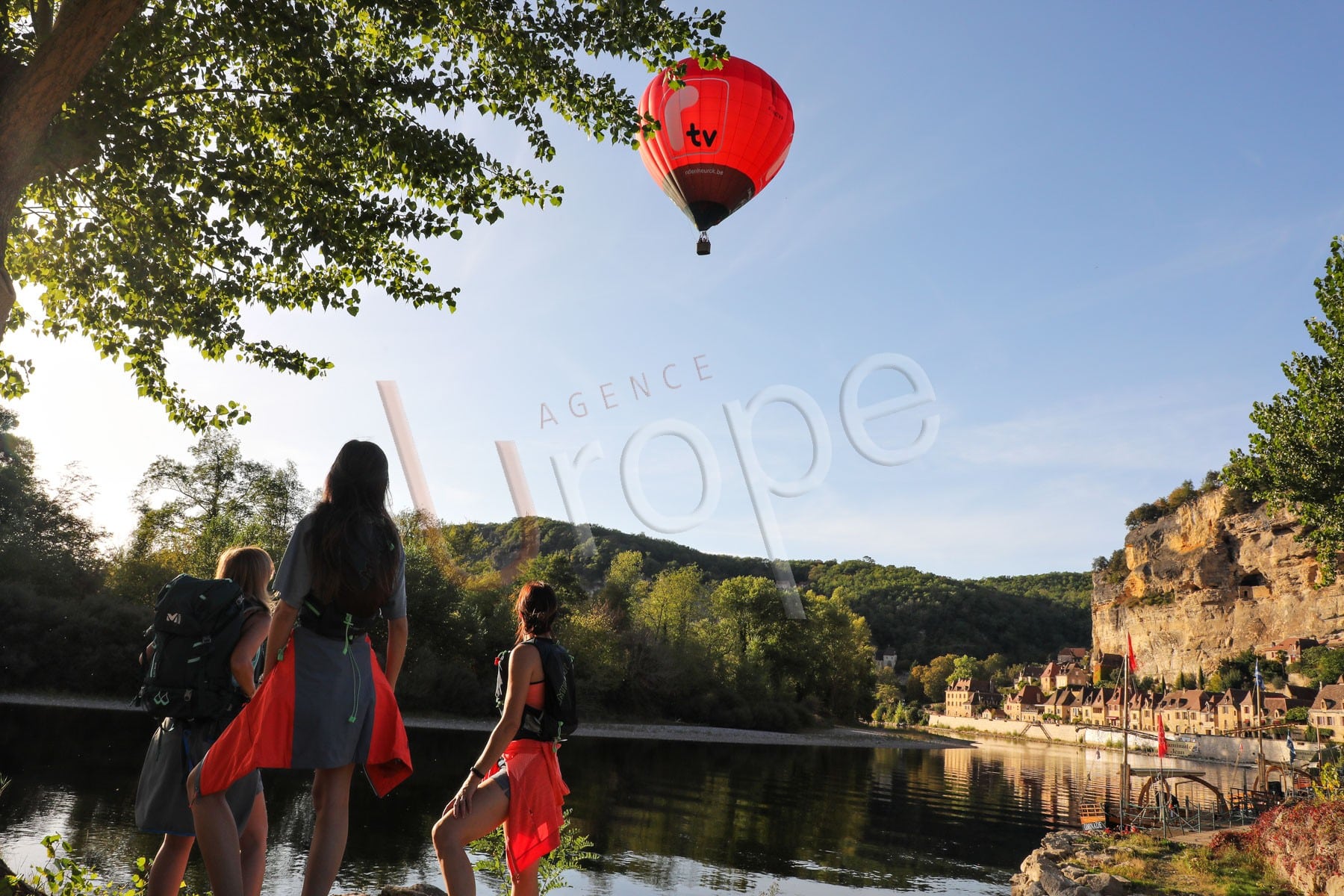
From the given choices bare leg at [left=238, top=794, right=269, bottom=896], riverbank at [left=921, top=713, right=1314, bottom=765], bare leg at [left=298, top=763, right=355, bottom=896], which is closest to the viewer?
bare leg at [left=298, top=763, right=355, bottom=896]

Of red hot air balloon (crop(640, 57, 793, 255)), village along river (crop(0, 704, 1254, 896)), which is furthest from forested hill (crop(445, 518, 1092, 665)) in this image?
red hot air balloon (crop(640, 57, 793, 255))

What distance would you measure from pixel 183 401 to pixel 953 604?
141 m

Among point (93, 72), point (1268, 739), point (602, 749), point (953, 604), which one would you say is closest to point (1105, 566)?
point (953, 604)

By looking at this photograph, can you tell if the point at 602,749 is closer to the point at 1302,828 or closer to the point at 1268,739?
the point at 1302,828

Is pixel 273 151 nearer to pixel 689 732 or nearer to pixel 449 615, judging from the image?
pixel 449 615

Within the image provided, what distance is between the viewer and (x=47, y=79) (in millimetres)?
4812

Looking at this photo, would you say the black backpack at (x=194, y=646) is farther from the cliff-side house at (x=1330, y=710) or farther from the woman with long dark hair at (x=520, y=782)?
the cliff-side house at (x=1330, y=710)

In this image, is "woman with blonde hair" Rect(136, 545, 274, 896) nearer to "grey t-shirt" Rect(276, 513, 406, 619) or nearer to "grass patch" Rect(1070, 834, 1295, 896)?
"grey t-shirt" Rect(276, 513, 406, 619)

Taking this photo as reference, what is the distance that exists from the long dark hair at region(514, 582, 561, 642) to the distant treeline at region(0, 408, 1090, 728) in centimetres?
1370

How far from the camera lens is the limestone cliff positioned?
264 ft

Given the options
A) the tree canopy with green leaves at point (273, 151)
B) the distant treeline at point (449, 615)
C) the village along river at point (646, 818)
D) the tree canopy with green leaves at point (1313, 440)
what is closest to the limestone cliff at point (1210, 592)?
the distant treeline at point (449, 615)

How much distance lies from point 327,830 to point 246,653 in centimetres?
84

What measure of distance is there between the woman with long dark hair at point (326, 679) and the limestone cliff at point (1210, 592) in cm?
9072

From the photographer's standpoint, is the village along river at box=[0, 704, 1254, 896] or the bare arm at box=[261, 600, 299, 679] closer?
the bare arm at box=[261, 600, 299, 679]
